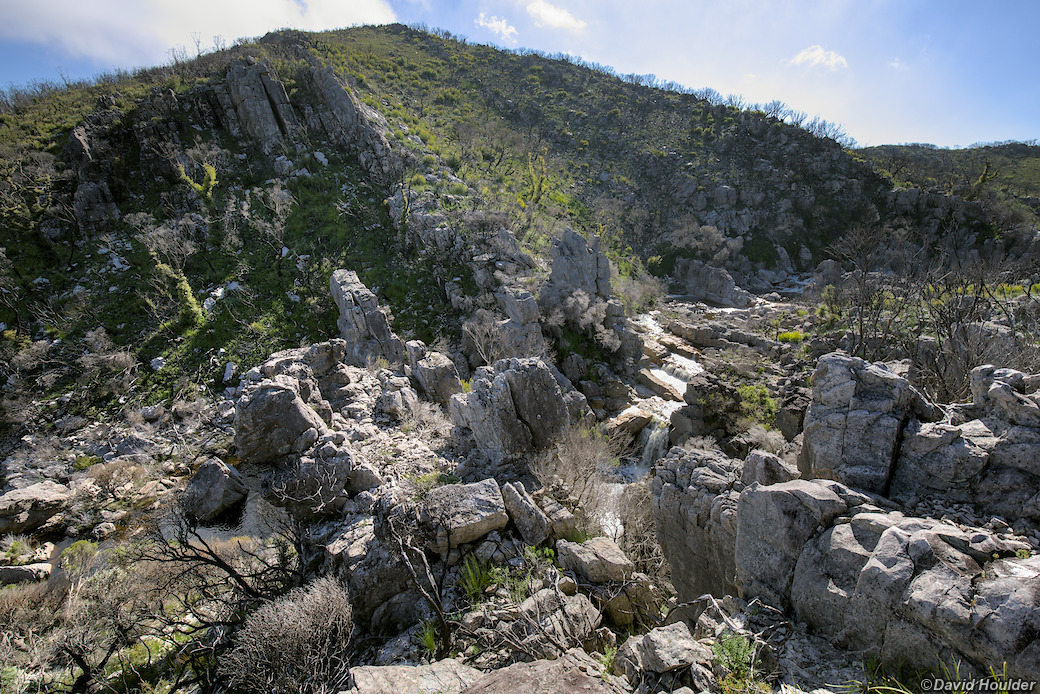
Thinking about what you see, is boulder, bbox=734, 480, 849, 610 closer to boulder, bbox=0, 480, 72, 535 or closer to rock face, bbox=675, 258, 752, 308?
boulder, bbox=0, 480, 72, 535

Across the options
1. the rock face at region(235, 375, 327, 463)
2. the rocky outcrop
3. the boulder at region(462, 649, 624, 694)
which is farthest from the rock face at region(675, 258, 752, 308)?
the boulder at region(462, 649, 624, 694)

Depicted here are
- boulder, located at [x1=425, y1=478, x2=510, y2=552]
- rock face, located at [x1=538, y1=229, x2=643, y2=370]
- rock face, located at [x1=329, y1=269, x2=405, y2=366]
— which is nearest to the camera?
boulder, located at [x1=425, y1=478, x2=510, y2=552]

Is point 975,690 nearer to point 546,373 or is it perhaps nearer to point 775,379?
point 546,373

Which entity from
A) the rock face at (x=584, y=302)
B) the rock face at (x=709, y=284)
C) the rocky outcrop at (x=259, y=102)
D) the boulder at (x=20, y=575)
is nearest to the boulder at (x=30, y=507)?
the boulder at (x=20, y=575)

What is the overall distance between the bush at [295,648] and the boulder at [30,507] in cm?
1330

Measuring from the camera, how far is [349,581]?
807cm

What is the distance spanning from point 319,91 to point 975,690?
175 ft

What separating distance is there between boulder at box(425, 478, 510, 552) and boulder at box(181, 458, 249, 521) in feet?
22.2

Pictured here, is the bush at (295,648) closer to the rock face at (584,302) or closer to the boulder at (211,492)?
the boulder at (211,492)

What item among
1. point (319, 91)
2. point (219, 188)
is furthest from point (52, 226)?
point (319, 91)

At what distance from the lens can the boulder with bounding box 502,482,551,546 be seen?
29.5ft

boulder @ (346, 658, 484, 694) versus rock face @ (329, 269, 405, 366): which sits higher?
rock face @ (329, 269, 405, 366)

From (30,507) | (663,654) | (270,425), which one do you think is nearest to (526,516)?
(663,654)

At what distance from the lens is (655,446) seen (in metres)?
23.9
